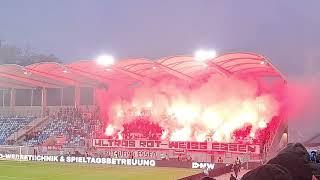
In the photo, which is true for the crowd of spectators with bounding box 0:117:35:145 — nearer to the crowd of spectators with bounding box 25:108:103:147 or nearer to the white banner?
the crowd of spectators with bounding box 25:108:103:147

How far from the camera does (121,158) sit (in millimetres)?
39656

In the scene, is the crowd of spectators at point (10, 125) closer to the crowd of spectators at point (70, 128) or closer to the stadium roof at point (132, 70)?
the crowd of spectators at point (70, 128)

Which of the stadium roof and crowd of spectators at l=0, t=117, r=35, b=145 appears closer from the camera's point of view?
the stadium roof

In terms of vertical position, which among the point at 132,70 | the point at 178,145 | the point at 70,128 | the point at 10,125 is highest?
the point at 132,70

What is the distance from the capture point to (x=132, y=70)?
1852 inches

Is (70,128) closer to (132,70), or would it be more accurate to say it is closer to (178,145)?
(132,70)

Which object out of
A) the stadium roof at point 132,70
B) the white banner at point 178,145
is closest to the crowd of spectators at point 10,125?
the stadium roof at point 132,70

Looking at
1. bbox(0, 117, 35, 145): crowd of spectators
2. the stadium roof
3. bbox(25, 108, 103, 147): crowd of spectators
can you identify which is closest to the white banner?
bbox(25, 108, 103, 147): crowd of spectators

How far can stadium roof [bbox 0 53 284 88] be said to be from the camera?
138 ft

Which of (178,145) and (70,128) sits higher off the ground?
(70,128)

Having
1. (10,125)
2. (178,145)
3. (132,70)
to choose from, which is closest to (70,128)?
(10,125)

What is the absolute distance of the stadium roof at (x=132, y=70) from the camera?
42.0 meters

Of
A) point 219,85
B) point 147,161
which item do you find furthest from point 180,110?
point 147,161

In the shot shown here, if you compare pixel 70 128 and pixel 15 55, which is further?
pixel 15 55
